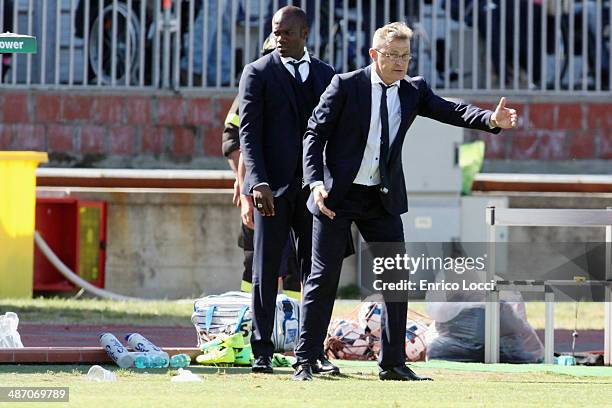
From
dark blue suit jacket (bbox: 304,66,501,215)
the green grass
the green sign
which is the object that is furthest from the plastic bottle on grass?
the green sign

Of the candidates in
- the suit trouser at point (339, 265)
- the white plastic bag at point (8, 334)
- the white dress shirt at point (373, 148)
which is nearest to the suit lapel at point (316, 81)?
the white dress shirt at point (373, 148)

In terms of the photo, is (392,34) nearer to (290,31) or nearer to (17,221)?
(290,31)

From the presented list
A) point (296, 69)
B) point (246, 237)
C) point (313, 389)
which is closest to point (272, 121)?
point (296, 69)

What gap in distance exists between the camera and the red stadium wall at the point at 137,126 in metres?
17.0

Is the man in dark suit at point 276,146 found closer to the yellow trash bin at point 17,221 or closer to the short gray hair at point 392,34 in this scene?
the short gray hair at point 392,34

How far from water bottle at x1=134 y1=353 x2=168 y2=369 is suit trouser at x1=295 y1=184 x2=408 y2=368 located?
0.93m

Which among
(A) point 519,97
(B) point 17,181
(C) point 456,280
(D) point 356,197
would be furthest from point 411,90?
(A) point 519,97

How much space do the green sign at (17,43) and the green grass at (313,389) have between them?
5.43 ft

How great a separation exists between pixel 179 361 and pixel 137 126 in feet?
28.0

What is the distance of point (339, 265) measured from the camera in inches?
321

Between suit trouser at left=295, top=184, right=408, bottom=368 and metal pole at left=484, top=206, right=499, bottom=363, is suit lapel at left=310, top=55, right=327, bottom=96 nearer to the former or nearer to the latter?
suit trouser at left=295, top=184, right=408, bottom=368

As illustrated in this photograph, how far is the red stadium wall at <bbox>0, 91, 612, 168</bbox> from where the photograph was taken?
17.0 meters

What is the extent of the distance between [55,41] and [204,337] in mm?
8417

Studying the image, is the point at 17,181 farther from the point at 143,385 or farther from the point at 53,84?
the point at 143,385
